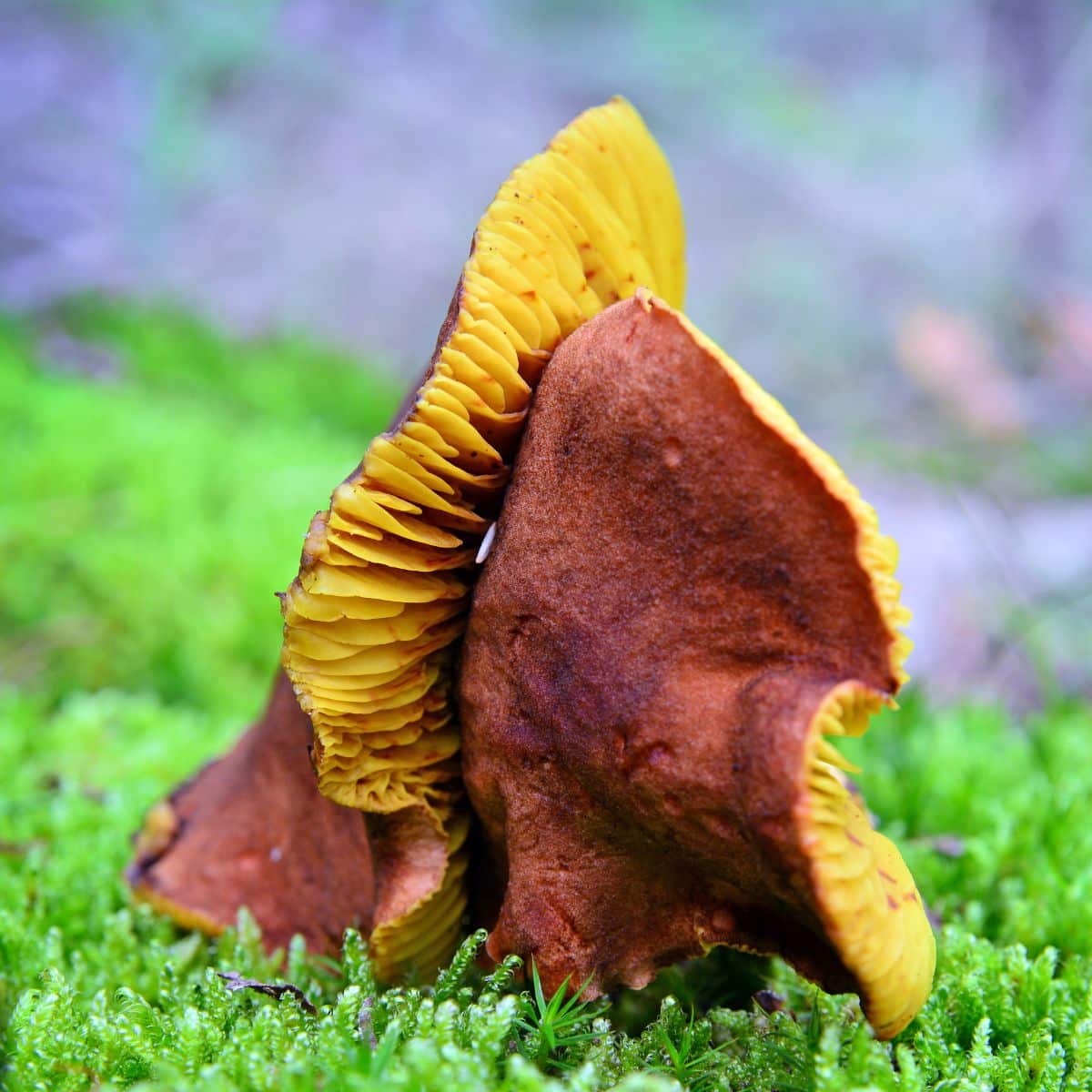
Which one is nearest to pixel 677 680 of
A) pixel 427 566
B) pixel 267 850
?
pixel 427 566

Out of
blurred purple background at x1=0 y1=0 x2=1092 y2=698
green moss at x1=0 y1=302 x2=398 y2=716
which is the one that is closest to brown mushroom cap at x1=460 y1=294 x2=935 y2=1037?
green moss at x1=0 y1=302 x2=398 y2=716

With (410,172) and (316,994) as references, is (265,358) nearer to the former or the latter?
(410,172)

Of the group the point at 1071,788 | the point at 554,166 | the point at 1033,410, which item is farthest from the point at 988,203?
the point at 554,166

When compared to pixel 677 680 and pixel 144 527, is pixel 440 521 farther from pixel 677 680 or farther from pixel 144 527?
pixel 144 527

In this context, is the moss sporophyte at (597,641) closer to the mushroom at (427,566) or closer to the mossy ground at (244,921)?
the mushroom at (427,566)

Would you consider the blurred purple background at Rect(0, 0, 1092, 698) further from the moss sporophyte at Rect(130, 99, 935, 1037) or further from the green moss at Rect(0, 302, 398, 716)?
the moss sporophyte at Rect(130, 99, 935, 1037)

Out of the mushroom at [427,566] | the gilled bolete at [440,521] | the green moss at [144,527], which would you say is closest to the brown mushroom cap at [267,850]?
the mushroom at [427,566]
